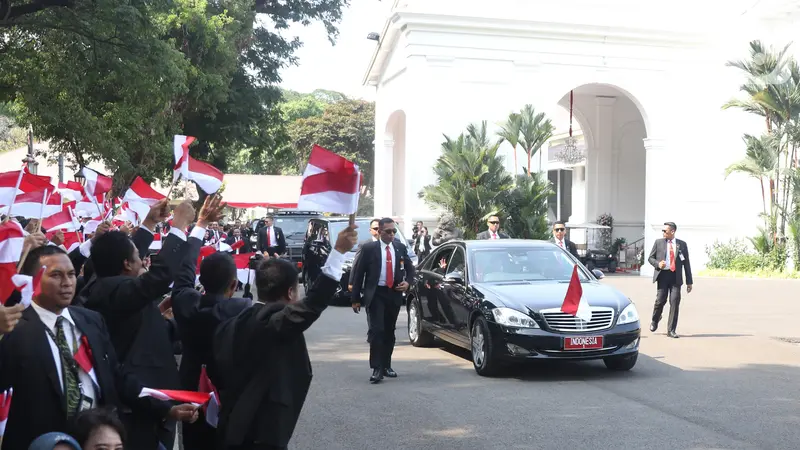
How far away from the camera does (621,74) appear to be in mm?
33125

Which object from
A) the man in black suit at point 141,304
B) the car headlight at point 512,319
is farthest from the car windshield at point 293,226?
the man in black suit at point 141,304

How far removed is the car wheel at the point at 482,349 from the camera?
10.5 metres

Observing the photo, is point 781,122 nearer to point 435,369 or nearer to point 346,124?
point 435,369

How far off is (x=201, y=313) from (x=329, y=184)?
1015mm

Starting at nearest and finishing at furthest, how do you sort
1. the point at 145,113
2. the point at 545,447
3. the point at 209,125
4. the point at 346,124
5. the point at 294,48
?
the point at 545,447 < the point at 145,113 < the point at 209,125 < the point at 294,48 < the point at 346,124

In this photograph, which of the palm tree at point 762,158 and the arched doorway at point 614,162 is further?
the arched doorway at point 614,162

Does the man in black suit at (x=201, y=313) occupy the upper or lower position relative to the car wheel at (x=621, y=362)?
upper

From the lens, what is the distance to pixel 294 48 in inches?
1505

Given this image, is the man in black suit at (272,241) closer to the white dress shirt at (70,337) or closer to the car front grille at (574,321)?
the car front grille at (574,321)

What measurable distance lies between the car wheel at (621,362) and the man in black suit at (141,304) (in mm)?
6940

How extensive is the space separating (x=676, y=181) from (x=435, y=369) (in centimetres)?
2411

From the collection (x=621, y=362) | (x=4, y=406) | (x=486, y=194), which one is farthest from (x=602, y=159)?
(x=4, y=406)

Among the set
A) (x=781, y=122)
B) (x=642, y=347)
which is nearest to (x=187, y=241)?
(x=642, y=347)

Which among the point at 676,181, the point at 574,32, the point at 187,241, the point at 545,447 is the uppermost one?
the point at 574,32
